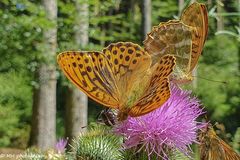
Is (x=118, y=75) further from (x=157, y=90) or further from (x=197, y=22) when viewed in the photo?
(x=197, y=22)

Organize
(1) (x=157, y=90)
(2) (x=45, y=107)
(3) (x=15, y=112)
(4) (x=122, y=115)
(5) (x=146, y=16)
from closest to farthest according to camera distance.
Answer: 1. (1) (x=157, y=90)
2. (4) (x=122, y=115)
3. (2) (x=45, y=107)
4. (5) (x=146, y=16)
5. (3) (x=15, y=112)

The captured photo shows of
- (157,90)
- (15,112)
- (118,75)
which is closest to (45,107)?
(118,75)

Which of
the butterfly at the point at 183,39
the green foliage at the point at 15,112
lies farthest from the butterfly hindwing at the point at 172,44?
the green foliage at the point at 15,112

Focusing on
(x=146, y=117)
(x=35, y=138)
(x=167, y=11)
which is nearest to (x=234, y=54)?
(x=167, y=11)

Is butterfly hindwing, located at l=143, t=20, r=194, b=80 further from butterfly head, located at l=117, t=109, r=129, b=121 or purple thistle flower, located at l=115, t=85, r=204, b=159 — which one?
butterfly head, located at l=117, t=109, r=129, b=121

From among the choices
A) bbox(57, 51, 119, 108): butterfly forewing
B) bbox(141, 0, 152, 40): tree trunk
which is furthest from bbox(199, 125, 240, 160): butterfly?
bbox(141, 0, 152, 40): tree trunk
